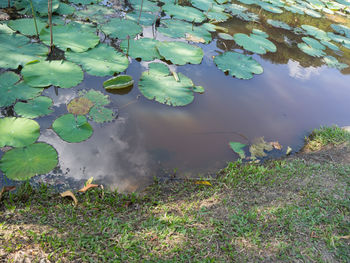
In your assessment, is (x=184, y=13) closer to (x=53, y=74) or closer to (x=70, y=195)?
(x=53, y=74)

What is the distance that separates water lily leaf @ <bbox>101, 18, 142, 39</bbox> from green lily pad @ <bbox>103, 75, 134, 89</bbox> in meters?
1.22

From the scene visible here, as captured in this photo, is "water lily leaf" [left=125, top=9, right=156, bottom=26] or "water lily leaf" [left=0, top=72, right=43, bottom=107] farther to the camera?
"water lily leaf" [left=125, top=9, right=156, bottom=26]

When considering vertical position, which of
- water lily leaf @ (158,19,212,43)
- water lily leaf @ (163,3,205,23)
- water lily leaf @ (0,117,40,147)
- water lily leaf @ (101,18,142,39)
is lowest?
water lily leaf @ (0,117,40,147)

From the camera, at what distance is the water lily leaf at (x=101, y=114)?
292 cm

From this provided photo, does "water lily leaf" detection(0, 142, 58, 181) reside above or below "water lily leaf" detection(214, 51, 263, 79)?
below

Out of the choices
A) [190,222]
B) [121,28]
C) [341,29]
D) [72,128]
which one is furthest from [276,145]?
[341,29]

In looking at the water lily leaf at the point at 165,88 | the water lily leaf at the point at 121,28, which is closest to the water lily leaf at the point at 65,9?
the water lily leaf at the point at 121,28

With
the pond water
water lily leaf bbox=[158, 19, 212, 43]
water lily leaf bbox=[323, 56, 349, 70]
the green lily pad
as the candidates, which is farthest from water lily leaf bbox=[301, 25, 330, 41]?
the green lily pad

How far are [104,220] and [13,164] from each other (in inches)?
40.1

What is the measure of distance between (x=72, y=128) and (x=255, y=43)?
12.6 feet

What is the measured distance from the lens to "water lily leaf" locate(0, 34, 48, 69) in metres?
3.18

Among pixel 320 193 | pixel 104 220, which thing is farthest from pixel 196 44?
pixel 104 220

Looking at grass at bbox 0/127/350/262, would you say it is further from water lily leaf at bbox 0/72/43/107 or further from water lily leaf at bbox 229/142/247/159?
water lily leaf at bbox 0/72/43/107

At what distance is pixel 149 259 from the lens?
5.46ft
